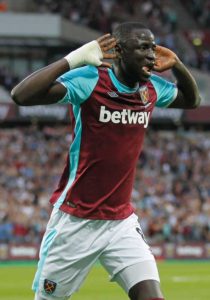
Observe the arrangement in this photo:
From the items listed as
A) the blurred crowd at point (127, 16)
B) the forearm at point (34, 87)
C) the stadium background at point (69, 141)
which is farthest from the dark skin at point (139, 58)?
the blurred crowd at point (127, 16)

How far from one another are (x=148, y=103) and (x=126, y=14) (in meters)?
31.4

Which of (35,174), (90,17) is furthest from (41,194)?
(90,17)

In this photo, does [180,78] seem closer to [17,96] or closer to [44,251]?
[17,96]

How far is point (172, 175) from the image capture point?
2919 centimetres

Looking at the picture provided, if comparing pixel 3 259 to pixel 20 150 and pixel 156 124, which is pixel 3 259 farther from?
pixel 156 124

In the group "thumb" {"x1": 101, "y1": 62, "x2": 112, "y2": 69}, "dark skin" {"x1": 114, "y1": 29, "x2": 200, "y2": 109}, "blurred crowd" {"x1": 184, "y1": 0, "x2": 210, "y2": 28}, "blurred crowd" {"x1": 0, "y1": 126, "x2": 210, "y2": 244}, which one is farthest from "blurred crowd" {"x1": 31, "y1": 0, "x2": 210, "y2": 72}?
"thumb" {"x1": 101, "y1": 62, "x2": 112, "y2": 69}

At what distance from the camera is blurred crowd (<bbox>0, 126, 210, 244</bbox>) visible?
24.5 meters

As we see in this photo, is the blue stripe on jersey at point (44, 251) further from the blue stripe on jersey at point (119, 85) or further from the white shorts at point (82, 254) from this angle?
the blue stripe on jersey at point (119, 85)

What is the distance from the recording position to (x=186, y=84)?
7.24 m

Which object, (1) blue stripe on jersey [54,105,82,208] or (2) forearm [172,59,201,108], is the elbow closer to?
(1) blue stripe on jersey [54,105,82,208]

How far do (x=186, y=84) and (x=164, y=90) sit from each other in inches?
7.7

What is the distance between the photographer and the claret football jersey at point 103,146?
6.64 m

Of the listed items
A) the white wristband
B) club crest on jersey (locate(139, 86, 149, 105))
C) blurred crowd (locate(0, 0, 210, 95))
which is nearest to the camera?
the white wristband

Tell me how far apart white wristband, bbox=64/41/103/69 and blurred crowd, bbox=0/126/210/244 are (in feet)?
58.2
